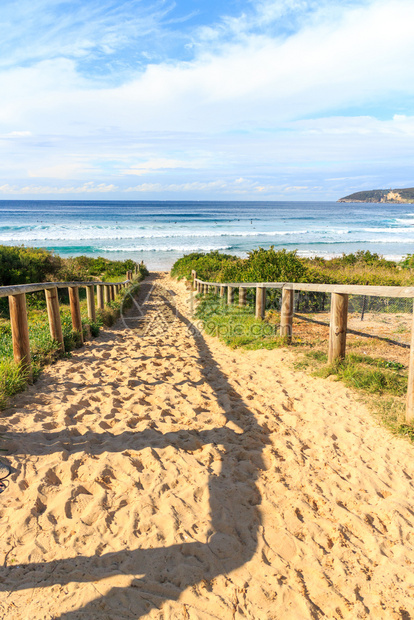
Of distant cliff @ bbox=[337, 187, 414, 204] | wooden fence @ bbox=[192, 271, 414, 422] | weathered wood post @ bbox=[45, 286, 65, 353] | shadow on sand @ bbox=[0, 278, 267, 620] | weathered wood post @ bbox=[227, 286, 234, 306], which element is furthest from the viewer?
distant cliff @ bbox=[337, 187, 414, 204]

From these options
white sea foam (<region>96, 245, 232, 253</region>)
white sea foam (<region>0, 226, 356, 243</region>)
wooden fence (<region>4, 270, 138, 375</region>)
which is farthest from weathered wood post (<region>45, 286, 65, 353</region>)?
white sea foam (<region>0, 226, 356, 243</region>)

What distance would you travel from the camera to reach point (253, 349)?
22.7ft

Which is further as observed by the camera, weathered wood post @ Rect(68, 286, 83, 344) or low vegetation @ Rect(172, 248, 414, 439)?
weathered wood post @ Rect(68, 286, 83, 344)

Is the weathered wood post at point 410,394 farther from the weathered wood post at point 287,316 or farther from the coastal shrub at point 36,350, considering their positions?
the coastal shrub at point 36,350

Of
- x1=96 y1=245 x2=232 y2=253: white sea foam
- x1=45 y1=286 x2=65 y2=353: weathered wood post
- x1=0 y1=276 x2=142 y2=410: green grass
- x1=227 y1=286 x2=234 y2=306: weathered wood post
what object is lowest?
x1=96 y1=245 x2=232 y2=253: white sea foam

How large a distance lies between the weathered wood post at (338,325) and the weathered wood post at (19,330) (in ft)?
12.4

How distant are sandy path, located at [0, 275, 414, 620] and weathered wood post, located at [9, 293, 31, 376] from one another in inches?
14.1

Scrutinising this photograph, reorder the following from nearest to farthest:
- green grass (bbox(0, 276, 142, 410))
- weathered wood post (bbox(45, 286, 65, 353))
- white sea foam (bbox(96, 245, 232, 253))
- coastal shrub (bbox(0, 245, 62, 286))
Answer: green grass (bbox(0, 276, 142, 410)) → weathered wood post (bbox(45, 286, 65, 353)) → coastal shrub (bbox(0, 245, 62, 286)) → white sea foam (bbox(96, 245, 232, 253))

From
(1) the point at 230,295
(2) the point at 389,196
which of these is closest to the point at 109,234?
(1) the point at 230,295

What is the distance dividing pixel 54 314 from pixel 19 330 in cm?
135

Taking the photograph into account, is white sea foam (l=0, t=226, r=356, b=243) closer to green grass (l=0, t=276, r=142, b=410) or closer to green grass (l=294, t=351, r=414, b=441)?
green grass (l=0, t=276, r=142, b=410)

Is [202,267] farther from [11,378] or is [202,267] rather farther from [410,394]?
[410,394]

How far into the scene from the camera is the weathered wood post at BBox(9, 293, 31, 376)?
4.31m

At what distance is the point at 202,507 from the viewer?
2.64 m
